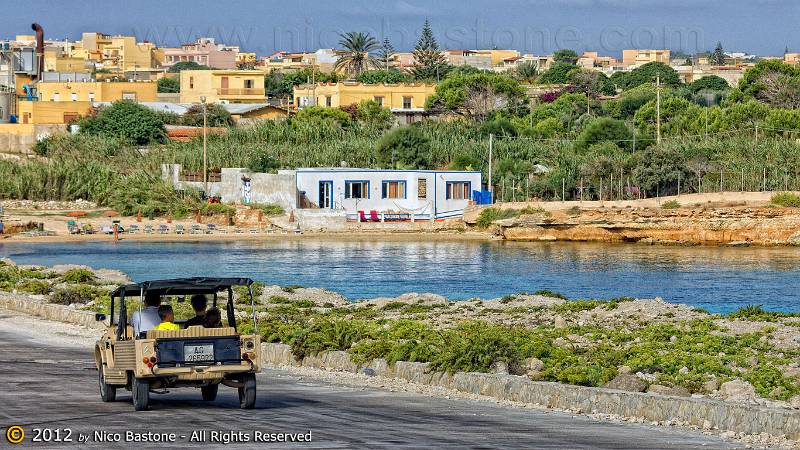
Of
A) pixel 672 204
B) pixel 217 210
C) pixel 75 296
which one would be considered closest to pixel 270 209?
pixel 217 210

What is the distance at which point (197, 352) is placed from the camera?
48.2 feet

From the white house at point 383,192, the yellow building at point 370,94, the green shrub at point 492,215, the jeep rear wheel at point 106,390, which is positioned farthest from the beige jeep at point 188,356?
the yellow building at point 370,94

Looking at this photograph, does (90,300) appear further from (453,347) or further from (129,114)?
(129,114)

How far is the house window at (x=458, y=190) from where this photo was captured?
79.6m

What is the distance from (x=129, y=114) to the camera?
326ft

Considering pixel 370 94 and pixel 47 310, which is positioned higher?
pixel 370 94

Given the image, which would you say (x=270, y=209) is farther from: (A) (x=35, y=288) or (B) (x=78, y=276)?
(A) (x=35, y=288)

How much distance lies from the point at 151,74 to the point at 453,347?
15800cm

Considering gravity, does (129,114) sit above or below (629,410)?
above

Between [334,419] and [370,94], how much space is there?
104 metres

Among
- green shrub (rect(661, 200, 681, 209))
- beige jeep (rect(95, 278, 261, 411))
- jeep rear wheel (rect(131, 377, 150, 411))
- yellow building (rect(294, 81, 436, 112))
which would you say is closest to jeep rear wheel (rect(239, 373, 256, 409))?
beige jeep (rect(95, 278, 261, 411))

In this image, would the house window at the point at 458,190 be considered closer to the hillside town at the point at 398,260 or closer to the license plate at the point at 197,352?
the hillside town at the point at 398,260

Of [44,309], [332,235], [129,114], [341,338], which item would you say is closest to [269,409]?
[341,338]

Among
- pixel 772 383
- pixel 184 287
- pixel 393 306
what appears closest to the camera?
pixel 184 287
